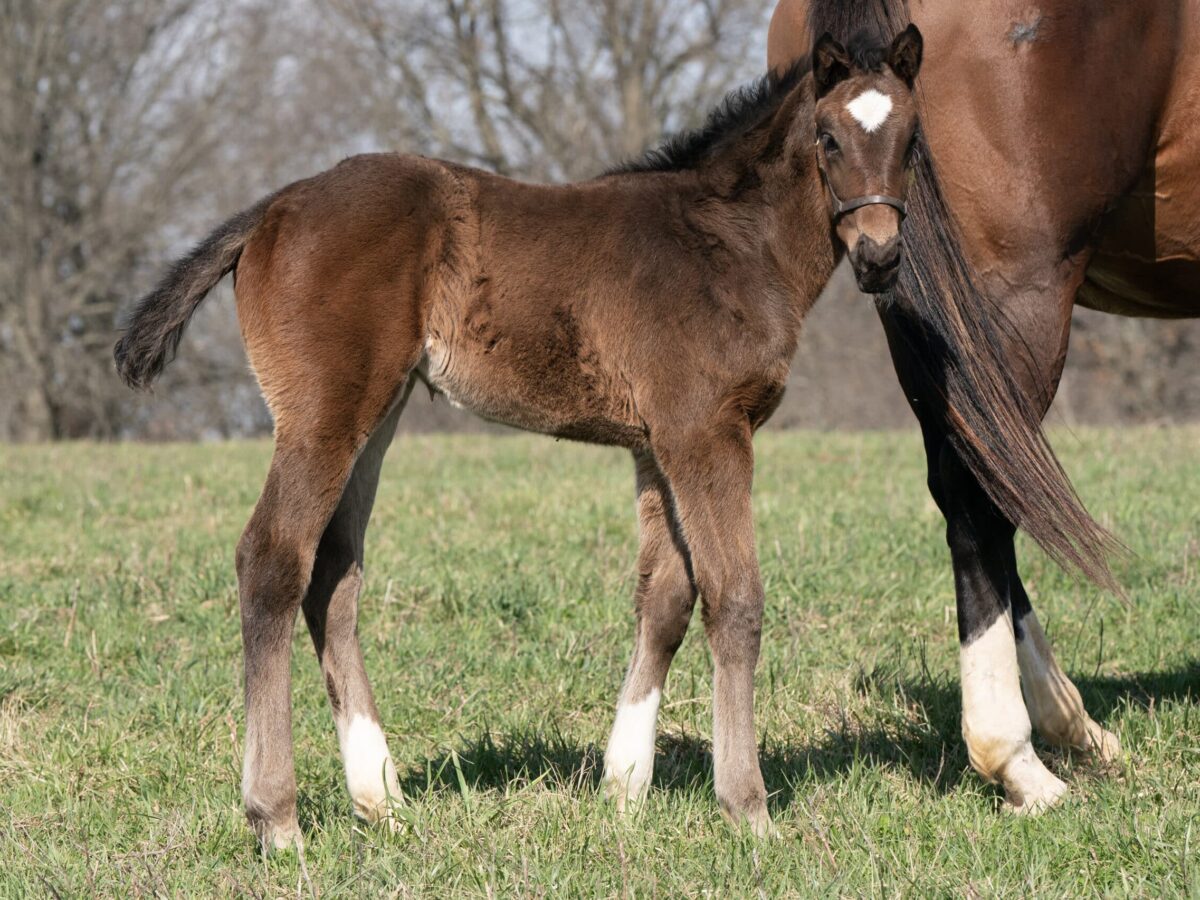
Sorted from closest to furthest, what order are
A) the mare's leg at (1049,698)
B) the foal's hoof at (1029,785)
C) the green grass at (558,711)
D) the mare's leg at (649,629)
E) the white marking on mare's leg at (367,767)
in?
the green grass at (558,711) < the white marking on mare's leg at (367,767) < the mare's leg at (649,629) < the foal's hoof at (1029,785) < the mare's leg at (1049,698)

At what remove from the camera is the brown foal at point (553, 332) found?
308cm

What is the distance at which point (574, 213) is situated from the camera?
3.38 metres

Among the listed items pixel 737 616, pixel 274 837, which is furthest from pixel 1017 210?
pixel 274 837

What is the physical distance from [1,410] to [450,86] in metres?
8.89

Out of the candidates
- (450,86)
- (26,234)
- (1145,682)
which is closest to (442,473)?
(1145,682)

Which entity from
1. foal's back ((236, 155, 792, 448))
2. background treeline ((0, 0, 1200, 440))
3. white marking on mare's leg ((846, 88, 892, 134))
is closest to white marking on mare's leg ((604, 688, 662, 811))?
foal's back ((236, 155, 792, 448))

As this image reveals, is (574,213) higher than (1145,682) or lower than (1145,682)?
higher

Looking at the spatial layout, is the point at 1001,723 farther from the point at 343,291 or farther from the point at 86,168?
the point at 86,168

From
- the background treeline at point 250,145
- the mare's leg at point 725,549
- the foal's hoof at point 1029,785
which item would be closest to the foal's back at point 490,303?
the mare's leg at point 725,549

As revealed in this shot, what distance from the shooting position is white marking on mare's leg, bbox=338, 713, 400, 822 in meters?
3.28

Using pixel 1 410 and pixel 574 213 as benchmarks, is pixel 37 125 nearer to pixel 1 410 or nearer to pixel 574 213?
pixel 1 410

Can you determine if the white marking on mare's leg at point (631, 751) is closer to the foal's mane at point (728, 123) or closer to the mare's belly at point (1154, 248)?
the foal's mane at point (728, 123)

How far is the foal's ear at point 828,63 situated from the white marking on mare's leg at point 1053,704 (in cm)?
179

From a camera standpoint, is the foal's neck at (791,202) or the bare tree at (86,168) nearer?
the foal's neck at (791,202)
